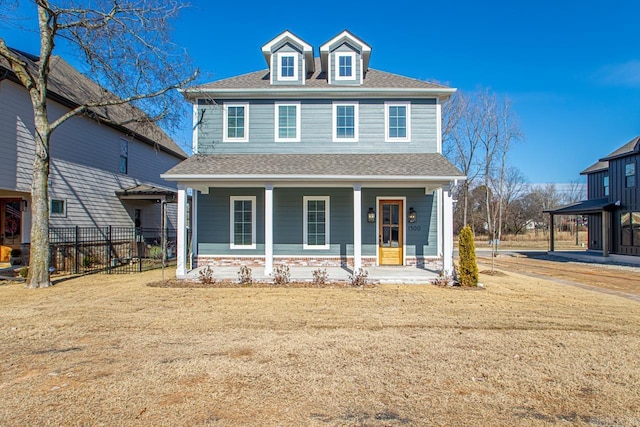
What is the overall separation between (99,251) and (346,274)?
1022 centimetres

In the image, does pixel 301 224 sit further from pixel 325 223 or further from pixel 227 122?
pixel 227 122

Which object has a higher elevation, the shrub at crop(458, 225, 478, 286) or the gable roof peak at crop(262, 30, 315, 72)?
the gable roof peak at crop(262, 30, 315, 72)

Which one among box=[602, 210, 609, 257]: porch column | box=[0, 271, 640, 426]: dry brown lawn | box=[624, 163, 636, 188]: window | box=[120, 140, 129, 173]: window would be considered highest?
box=[120, 140, 129, 173]: window

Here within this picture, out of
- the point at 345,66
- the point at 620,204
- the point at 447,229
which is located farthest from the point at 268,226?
the point at 620,204

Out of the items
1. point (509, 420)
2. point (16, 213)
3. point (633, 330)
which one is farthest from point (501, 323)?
point (16, 213)

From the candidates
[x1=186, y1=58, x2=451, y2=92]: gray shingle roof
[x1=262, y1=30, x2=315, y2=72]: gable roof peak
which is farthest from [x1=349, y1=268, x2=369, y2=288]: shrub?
[x1=262, y1=30, x2=315, y2=72]: gable roof peak

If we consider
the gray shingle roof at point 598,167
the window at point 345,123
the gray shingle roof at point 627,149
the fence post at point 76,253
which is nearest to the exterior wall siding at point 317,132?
the window at point 345,123

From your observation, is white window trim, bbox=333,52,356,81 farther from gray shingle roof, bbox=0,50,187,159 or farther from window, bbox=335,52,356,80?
gray shingle roof, bbox=0,50,187,159

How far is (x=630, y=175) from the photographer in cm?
1720

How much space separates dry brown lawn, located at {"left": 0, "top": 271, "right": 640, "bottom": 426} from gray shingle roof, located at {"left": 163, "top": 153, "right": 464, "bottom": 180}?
370cm

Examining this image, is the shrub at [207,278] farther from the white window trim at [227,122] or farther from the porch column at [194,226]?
the white window trim at [227,122]

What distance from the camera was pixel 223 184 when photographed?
10227 mm

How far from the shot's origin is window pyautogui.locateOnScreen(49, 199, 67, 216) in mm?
12398

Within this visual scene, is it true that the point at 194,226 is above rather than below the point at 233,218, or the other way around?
below
